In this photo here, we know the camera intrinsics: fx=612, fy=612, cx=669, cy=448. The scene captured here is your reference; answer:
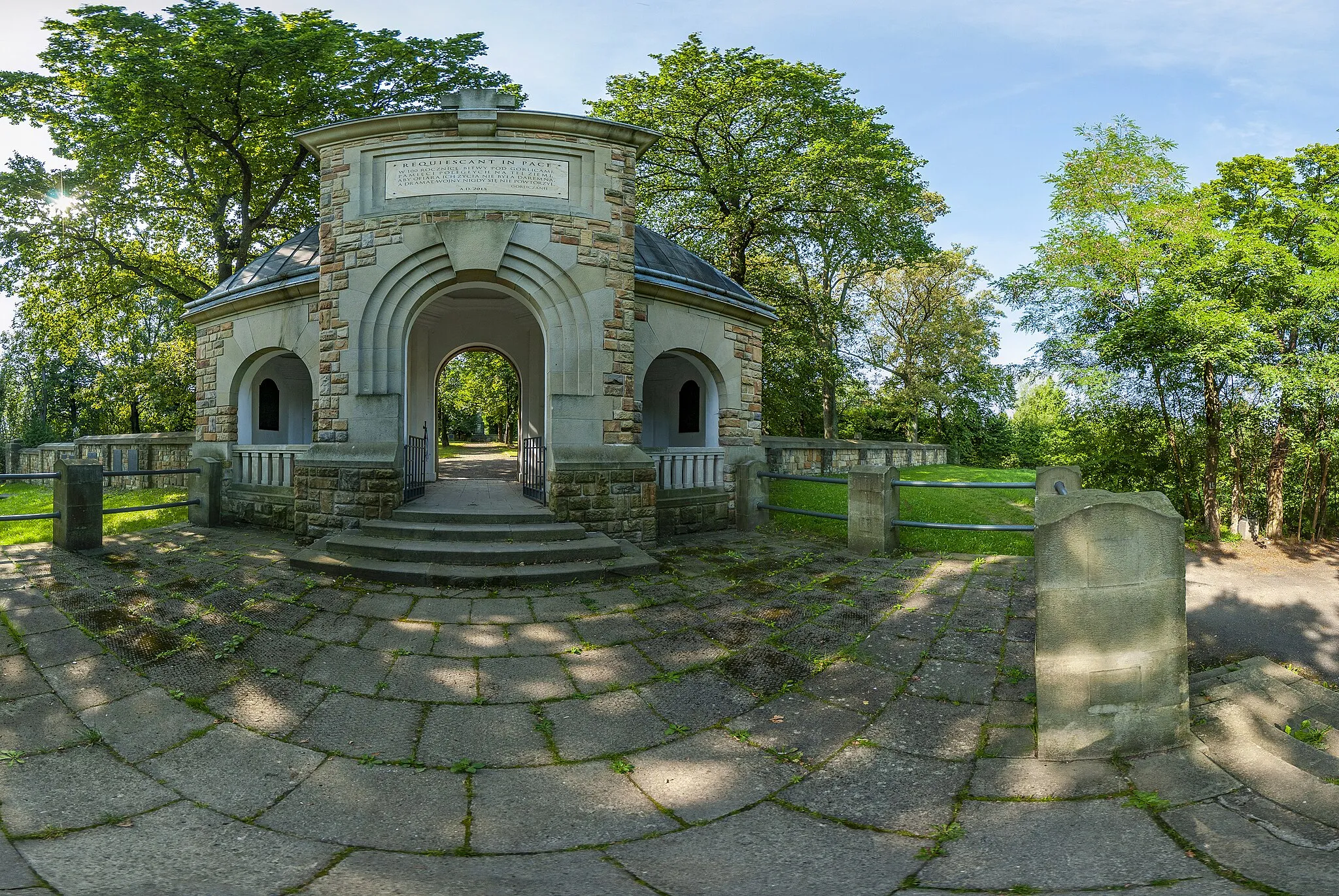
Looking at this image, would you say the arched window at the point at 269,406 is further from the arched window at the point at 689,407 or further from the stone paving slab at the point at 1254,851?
the stone paving slab at the point at 1254,851

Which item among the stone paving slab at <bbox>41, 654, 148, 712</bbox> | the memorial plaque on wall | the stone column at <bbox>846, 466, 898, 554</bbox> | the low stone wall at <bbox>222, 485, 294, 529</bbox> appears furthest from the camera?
the low stone wall at <bbox>222, 485, 294, 529</bbox>

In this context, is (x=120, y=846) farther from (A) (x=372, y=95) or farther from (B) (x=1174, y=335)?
(A) (x=372, y=95)

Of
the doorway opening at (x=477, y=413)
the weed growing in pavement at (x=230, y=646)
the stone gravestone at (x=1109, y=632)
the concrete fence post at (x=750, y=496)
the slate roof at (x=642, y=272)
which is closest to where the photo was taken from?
the stone gravestone at (x=1109, y=632)

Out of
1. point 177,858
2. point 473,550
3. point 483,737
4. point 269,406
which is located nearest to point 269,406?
point 269,406

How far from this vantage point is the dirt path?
493 cm

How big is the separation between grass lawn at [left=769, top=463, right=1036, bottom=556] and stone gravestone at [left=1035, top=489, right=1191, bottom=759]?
417 centimetres

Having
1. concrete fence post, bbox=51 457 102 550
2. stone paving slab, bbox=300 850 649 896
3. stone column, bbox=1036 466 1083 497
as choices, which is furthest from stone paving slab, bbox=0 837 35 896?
stone column, bbox=1036 466 1083 497

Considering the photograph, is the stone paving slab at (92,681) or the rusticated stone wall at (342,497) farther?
the rusticated stone wall at (342,497)

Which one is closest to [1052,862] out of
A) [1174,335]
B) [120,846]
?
[120,846]

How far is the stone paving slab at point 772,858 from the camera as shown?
7.04 feet

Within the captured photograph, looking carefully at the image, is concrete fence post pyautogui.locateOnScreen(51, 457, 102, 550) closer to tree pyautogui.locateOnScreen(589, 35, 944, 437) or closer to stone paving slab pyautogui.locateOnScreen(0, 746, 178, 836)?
stone paving slab pyautogui.locateOnScreen(0, 746, 178, 836)

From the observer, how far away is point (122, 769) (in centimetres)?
282

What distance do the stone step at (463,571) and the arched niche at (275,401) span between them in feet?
17.1

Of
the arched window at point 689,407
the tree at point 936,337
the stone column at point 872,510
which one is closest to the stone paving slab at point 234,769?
the stone column at point 872,510
